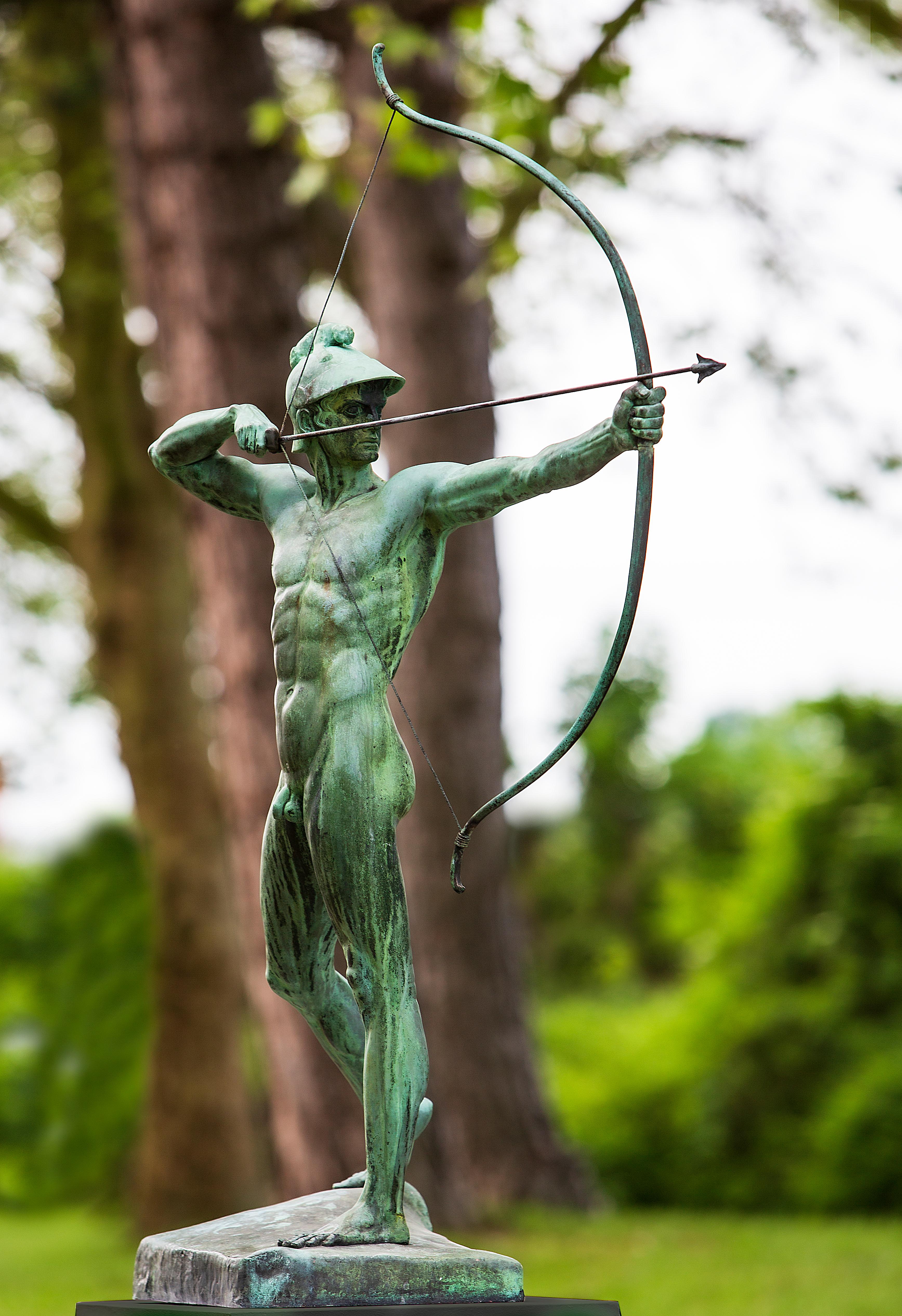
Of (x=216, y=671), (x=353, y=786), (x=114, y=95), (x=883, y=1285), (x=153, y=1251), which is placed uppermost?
(x=114, y=95)

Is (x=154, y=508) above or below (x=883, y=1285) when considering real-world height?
above

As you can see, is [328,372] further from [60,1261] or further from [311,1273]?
[60,1261]

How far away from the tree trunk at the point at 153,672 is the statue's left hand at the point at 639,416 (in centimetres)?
778

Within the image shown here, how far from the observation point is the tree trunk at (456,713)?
25.3 ft

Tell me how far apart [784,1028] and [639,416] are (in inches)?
294

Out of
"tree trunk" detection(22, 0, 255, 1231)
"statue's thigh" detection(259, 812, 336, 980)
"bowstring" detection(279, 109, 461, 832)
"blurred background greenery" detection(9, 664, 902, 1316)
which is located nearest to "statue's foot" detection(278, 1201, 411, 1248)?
"statue's thigh" detection(259, 812, 336, 980)

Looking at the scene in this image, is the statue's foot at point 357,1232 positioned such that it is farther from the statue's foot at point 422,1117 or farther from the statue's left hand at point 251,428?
the statue's left hand at point 251,428

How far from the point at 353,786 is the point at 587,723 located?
543 millimetres

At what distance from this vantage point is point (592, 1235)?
774cm

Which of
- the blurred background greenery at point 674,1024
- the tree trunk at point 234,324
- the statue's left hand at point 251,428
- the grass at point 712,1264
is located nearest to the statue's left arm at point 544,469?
the statue's left hand at point 251,428

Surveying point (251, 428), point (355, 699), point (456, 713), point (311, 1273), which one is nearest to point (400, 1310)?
point (311, 1273)

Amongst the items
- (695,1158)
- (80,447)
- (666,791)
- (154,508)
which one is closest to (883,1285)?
(695,1158)

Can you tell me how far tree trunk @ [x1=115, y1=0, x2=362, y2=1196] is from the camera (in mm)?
6367

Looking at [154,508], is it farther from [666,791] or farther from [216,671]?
[666,791]
